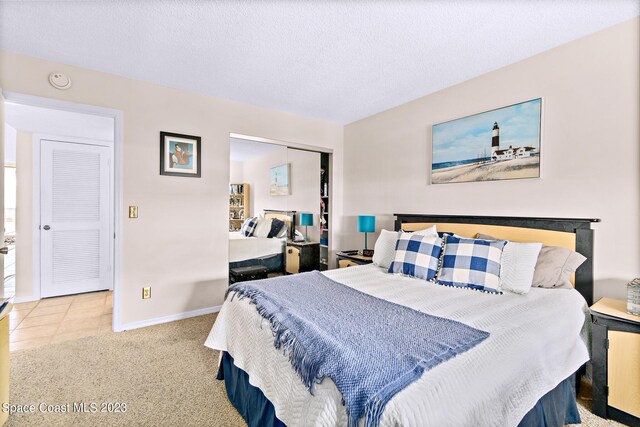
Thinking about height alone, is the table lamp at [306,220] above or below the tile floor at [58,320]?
above

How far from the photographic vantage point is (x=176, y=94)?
3.18 meters

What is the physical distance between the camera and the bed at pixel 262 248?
12.2 ft

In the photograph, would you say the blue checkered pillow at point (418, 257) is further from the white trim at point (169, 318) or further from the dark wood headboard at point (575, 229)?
the white trim at point (169, 318)

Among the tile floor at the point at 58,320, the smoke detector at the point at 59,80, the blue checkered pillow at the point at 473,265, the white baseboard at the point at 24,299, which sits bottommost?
the tile floor at the point at 58,320

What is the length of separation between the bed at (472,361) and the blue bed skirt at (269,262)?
5.32 ft

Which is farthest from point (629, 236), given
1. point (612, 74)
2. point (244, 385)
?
point (244, 385)

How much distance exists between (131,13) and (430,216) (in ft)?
10.1

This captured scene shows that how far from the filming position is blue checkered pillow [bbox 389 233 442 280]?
2.37 metres

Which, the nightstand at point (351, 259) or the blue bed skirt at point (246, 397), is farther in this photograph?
the nightstand at point (351, 259)

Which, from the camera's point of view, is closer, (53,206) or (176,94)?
(176,94)

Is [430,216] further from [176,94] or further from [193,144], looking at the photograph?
[176,94]

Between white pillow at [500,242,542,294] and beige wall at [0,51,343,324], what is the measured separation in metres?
2.85

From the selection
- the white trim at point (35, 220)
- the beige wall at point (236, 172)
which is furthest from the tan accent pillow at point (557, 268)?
the white trim at point (35, 220)

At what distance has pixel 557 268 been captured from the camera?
210 centimetres
